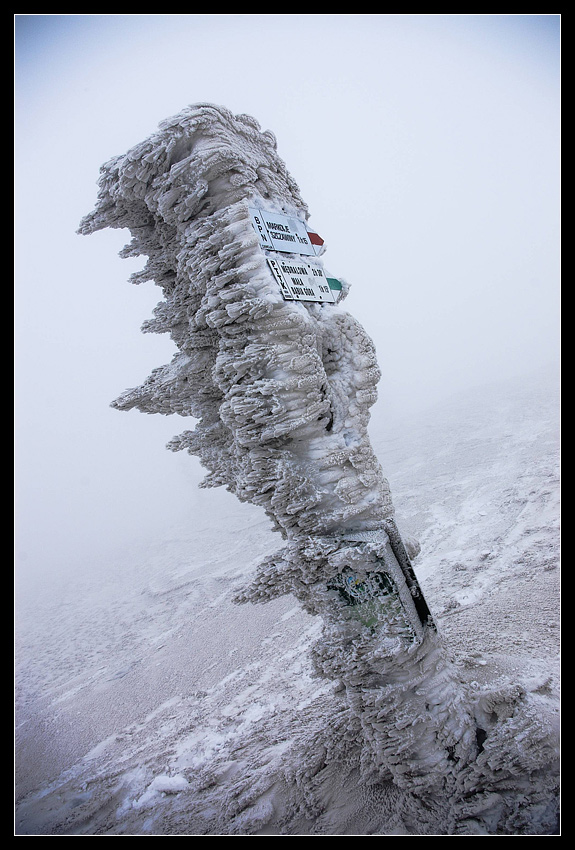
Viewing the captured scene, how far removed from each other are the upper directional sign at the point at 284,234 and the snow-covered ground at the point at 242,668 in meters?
3.20

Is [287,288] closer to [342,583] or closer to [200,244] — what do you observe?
[200,244]

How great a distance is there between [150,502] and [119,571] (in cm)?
1279

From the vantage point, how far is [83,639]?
8.95 metres

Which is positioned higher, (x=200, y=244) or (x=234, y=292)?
(x=200, y=244)

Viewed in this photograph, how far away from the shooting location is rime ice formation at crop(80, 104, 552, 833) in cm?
279

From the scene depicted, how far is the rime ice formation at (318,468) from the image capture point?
2795mm

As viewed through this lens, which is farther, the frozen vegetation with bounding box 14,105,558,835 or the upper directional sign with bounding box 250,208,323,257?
the upper directional sign with bounding box 250,208,323,257

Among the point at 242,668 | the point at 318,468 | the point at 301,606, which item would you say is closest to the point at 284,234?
the point at 318,468

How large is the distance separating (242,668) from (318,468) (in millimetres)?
4085

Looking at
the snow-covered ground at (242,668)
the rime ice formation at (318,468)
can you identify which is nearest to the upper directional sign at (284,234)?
the rime ice formation at (318,468)

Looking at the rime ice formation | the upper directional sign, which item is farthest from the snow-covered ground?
the upper directional sign

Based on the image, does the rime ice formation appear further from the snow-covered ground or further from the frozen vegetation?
the snow-covered ground

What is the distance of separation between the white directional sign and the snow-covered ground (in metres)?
2.88

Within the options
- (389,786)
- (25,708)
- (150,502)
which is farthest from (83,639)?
(150,502)
